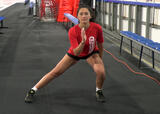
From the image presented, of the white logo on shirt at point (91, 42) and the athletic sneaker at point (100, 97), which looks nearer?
the white logo on shirt at point (91, 42)

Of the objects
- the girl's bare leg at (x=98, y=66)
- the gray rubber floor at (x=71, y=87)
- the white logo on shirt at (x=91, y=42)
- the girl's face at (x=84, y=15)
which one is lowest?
the gray rubber floor at (x=71, y=87)

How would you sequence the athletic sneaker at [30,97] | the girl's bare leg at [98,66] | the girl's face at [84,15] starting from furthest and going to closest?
the athletic sneaker at [30,97], the girl's bare leg at [98,66], the girl's face at [84,15]

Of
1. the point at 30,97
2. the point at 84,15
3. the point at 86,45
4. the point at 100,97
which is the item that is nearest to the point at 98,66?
the point at 86,45

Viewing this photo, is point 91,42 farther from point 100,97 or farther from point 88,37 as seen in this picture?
point 100,97

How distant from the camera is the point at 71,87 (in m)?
5.35

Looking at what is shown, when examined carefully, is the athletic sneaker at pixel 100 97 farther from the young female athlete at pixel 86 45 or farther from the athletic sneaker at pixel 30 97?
the athletic sneaker at pixel 30 97

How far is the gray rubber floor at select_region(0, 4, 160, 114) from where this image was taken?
4355 millimetres

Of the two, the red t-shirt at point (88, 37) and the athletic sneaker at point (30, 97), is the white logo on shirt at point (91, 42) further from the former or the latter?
the athletic sneaker at point (30, 97)

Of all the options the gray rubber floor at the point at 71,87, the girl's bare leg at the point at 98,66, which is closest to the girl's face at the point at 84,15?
the girl's bare leg at the point at 98,66

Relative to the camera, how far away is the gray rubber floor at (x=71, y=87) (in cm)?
436

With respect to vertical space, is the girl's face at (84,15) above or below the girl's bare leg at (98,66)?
above

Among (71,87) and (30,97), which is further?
(71,87)

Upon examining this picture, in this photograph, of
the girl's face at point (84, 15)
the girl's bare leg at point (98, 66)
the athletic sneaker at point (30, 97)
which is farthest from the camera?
the athletic sneaker at point (30, 97)

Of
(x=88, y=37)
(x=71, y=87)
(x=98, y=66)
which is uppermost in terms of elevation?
(x=88, y=37)
